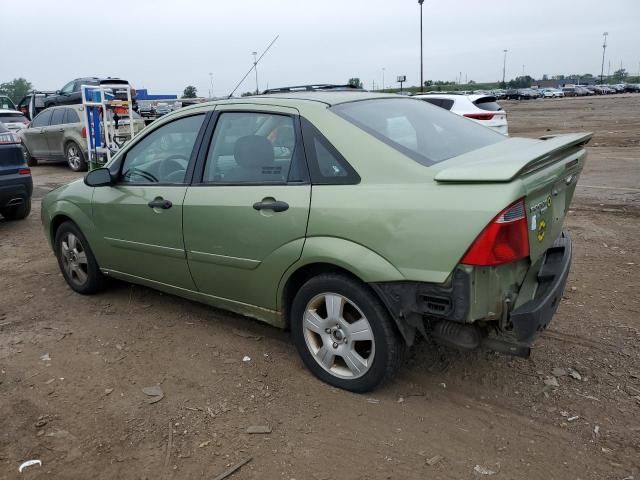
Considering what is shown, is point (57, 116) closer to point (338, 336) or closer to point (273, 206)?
point (273, 206)

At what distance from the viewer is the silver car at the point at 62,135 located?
44.2 feet

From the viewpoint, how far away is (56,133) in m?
14.1

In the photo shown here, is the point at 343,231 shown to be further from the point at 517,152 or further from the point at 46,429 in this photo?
the point at 46,429

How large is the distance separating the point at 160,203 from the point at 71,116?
11.3 metres

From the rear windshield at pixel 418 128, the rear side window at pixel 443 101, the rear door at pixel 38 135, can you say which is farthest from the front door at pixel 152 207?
the rear door at pixel 38 135

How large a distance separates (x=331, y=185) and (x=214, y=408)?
1.46m

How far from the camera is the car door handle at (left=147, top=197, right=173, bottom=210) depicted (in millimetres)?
3926

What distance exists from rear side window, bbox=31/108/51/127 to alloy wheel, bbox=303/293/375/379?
13.6m

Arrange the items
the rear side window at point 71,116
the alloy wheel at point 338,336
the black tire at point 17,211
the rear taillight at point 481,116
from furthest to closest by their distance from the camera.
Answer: the rear side window at point 71,116
the rear taillight at point 481,116
the black tire at point 17,211
the alloy wheel at point 338,336

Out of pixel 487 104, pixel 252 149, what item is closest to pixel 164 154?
pixel 252 149

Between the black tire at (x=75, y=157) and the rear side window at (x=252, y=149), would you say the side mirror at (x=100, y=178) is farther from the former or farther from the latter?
the black tire at (x=75, y=157)

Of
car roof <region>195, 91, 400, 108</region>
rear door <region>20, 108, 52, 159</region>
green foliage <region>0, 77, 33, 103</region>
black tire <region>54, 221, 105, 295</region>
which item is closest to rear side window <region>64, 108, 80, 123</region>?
rear door <region>20, 108, 52, 159</region>

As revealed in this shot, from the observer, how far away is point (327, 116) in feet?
10.8

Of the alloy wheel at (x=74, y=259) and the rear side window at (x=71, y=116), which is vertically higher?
the rear side window at (x=71, y=116)
